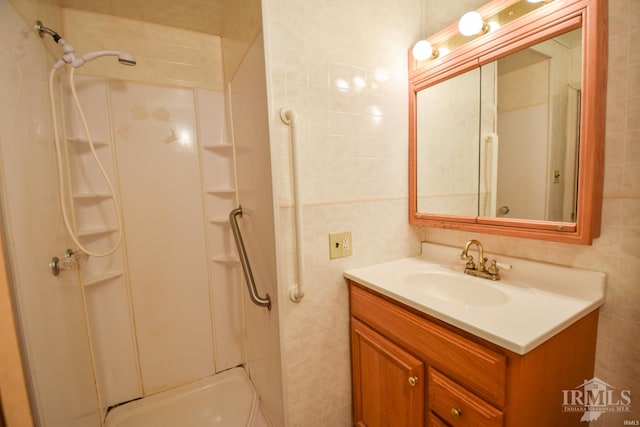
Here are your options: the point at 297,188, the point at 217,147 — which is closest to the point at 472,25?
the point at 297,188

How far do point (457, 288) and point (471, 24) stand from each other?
1121 mm

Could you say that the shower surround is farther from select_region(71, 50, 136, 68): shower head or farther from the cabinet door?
the cabinet door

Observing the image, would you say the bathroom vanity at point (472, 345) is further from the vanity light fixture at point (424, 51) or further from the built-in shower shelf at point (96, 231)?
the built-in shower shelf at point (96, 231)

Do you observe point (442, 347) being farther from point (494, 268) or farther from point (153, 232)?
point (153, 232)

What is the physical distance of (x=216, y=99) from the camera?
1.69 m

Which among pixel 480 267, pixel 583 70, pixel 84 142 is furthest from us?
pixel 84 142

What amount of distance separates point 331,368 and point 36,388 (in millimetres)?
1047

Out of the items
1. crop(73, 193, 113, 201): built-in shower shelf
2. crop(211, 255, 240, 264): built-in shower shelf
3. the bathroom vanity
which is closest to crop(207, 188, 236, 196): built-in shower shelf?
crop(211, 255, 240, 264): built-in shower shelf

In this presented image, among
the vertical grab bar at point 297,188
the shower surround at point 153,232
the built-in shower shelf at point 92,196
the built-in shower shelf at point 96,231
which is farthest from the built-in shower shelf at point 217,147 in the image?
the vertical grab bar at point 297,188

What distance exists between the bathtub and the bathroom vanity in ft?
2.29

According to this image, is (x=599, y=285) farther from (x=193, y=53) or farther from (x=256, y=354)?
(x=193, y=53)

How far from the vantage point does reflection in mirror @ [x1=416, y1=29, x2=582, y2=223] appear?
0.87m

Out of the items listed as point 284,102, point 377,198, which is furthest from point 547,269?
point 284,102

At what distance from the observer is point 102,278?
1438mm
